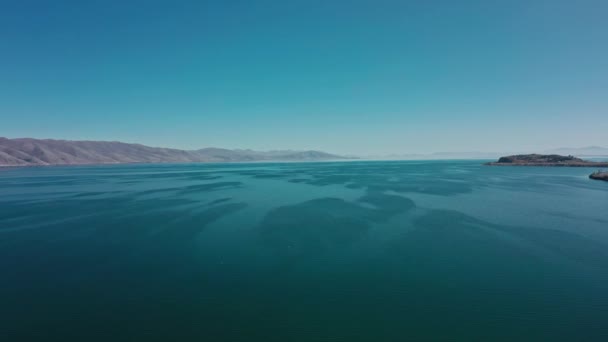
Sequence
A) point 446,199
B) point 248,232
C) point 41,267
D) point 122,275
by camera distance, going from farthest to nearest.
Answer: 1. point 446,199
2. point 248,232
3. point 41,267
4. point 122,275

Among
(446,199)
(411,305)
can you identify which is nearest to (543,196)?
(446,199)

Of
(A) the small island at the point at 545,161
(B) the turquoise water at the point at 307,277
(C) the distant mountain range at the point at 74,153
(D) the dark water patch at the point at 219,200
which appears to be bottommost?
(B) the turquoise water at the point at 307,277

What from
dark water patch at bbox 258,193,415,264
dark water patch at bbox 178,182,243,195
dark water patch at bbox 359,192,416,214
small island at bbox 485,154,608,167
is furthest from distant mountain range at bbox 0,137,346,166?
small island at bbox 485,154,608,167

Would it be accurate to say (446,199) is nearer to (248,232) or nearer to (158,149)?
(248,232)

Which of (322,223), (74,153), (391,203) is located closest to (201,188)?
(322,223)

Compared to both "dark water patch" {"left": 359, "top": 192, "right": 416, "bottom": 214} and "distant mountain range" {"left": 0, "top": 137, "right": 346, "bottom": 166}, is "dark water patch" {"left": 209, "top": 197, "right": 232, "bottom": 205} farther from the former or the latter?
"distant mountain range" {"left": 0, "top": 137, "right": 346, "bottom": 166}

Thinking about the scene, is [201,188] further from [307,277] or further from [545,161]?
[545,161]

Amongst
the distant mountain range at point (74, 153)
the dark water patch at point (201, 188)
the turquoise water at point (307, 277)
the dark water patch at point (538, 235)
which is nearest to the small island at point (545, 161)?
Result: the turquoise water at point (307, 277)

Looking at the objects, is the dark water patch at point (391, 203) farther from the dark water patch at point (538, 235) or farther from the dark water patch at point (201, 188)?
the dark water patch at point (201, 188)
